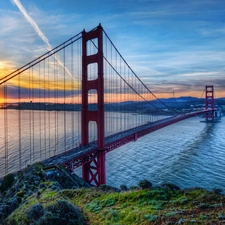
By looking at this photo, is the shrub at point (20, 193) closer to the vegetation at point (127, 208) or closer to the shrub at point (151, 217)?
the vegetation at point (127, 208)

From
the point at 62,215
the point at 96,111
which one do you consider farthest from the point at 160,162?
the point at 62,215

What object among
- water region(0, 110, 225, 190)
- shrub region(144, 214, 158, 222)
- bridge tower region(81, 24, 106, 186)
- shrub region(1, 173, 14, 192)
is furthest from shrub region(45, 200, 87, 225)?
water region(0, 110, 225, 190)

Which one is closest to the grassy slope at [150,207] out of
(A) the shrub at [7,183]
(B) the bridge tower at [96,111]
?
(A) the shrub at [7,183]

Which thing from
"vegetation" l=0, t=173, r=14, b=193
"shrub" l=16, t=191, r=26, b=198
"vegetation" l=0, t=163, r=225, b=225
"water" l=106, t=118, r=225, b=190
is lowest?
"water" l=106, t=118, r=225, b=190

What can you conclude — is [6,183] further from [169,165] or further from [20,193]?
[169,165]

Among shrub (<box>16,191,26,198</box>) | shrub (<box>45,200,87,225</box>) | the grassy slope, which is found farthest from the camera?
shrub (<box>16,191,26,198</box>)

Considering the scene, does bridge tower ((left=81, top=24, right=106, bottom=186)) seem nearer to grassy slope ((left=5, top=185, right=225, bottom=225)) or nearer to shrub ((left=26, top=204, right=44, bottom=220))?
grassy slope ((left=5, top=185, right=225, bottom=225))
